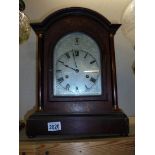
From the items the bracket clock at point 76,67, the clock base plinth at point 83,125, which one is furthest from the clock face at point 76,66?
the clock base plinth at point 83,125

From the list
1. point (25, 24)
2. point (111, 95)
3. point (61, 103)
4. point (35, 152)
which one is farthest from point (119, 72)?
point (35, 152)

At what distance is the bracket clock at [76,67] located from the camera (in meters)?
1.01

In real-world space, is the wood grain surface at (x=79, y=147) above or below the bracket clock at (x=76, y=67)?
below

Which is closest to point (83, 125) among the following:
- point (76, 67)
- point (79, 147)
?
point (79, 147)

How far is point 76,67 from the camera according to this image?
3.46ft

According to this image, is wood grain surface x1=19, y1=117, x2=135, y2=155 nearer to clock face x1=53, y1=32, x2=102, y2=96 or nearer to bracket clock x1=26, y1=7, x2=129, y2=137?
bracket clock x1=26, y1=7, x2=129, y2=137

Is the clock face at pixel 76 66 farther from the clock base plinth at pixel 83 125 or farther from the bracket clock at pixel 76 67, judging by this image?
the clock base plinth at pixel 83 125

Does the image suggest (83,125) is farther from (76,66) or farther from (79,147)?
(76,66)

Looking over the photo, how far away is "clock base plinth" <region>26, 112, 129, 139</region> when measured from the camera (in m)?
0.94

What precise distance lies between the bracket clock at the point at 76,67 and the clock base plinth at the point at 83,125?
14 millimetres

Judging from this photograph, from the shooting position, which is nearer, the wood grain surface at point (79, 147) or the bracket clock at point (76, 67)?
the wood grain surface at point (79, 147)

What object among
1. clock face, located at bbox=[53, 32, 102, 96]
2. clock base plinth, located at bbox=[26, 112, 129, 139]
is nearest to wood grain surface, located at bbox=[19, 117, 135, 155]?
clock base plinth, located at bbox=[26, 112, 129, 139]
